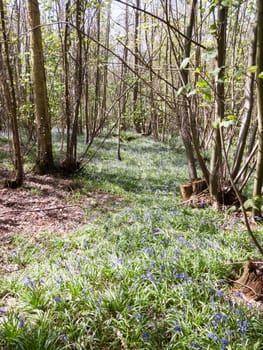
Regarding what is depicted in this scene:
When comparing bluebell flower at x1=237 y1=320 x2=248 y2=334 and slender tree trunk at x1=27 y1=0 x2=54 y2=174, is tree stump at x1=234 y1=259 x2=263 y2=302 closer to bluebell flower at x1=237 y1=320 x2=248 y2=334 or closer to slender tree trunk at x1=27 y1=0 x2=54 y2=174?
bluebell flower at x1=237 y1=320 x2=248 y2=334

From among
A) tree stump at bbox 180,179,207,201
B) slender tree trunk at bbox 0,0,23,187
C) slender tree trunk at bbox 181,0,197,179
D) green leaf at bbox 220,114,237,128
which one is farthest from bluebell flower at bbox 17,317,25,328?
slender tree trunk at bbox 0,0,23,187

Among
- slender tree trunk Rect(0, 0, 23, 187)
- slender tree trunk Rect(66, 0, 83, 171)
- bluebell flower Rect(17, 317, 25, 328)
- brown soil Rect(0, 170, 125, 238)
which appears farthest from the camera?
slender tree trunk Rect(66, 0, 83, 171)

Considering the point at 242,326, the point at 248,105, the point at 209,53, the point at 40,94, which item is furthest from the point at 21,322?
the point at 40,94

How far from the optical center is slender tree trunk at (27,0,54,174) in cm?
697

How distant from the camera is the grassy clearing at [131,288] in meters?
2.30

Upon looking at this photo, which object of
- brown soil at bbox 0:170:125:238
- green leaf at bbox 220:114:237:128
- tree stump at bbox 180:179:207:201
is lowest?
brown soil at bbox 0:170:125:238

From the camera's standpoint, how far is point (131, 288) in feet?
9.16

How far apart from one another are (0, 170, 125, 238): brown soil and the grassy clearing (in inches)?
18.9

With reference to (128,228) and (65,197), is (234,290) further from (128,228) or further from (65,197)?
(65,197)

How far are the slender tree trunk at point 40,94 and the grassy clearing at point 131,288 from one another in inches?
143

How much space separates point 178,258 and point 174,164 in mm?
8144

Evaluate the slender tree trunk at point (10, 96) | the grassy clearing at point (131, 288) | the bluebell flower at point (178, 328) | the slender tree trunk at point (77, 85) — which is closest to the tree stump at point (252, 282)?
the grassy clearing at point (131, 288)

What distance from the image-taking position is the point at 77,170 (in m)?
8.59

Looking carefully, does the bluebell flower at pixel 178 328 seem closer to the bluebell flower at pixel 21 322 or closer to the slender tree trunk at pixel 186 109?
the bluebell flower at pixel 21 322
